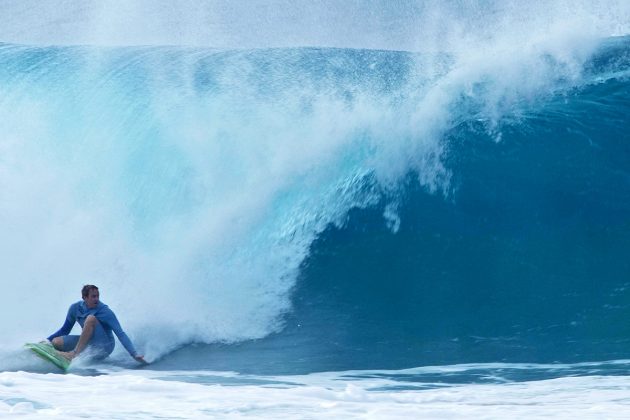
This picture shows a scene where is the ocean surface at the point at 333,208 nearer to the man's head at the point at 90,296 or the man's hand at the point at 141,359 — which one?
the man's hand at the point at 141,359

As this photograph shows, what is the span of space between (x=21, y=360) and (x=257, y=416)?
9.26ft

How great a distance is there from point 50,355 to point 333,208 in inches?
Result: 125

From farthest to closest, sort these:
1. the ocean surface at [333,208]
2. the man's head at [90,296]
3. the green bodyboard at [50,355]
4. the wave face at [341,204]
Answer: the wave face at [341,204] → the man's head at [90,296] → the green bodyboard at [50,355] → the ocean surface at [333,208]

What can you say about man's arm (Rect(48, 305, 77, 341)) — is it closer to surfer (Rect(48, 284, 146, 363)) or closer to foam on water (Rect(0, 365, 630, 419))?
surfer (Rect(48, 284, 146, 363))

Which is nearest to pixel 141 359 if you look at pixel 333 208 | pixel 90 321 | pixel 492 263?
pixel 90 321

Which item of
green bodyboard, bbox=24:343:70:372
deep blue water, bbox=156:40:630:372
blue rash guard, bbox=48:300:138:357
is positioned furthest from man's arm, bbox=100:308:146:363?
green bodyboard, bbox=24:343:70:372

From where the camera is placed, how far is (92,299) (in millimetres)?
7754

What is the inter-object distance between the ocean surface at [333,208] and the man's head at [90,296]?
42 centimetres

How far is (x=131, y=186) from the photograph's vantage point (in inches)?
408

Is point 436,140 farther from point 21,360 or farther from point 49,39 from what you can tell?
point 49,39

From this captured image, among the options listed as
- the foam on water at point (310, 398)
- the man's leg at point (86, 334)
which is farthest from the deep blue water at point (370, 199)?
the foam on water at point (310, 398)

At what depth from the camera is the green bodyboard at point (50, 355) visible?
7.36 m

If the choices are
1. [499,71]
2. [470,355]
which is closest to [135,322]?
[470,355]

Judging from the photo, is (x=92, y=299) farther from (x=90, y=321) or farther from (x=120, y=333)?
(x=120, y=333)
